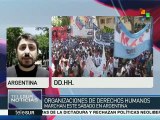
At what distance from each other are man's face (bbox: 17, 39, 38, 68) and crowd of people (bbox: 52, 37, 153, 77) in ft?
0.58

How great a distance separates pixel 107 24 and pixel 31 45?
0.68 meters

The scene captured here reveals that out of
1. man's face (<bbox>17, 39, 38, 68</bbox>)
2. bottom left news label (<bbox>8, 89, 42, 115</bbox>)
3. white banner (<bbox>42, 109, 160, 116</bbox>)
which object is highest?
man's face (<bbox>17, 39, 38, 68</bbox>)

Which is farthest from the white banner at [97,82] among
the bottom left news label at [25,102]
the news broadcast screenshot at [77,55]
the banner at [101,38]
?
the banner at [101,38]

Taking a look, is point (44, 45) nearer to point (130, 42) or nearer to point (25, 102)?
point (25, 102)

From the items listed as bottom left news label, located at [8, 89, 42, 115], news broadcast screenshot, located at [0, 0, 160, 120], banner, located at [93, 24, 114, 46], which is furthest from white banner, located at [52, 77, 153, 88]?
banner, located at [93, 24, 114, 46]

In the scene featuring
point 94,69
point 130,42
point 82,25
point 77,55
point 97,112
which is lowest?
point 97,112

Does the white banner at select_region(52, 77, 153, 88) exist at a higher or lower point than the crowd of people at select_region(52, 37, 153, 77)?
lower

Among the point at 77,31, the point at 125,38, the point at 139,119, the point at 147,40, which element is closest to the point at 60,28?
the point at 77,31

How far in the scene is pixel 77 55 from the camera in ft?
8.55

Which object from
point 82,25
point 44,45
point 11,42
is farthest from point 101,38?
point 11,42

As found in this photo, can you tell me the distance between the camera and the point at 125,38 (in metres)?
2.60

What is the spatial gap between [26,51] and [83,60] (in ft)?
1.63

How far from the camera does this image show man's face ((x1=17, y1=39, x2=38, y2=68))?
2.60m

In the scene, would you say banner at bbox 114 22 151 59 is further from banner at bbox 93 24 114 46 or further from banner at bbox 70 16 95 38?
banner at bbox 70 16 95 38
